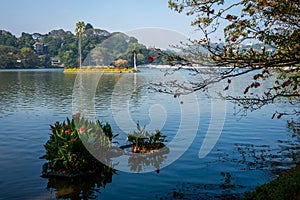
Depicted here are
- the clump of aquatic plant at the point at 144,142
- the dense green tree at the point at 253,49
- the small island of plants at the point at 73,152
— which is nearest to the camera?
the dense green tree at the point at 253,49

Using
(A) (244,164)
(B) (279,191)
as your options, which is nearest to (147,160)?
(A) (244,164)

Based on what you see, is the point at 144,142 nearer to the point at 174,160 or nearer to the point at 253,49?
the point at 174,160

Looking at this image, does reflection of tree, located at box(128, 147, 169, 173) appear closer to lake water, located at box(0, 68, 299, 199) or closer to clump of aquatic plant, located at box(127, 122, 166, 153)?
lake water, located at box(0, 68, 299, 199)

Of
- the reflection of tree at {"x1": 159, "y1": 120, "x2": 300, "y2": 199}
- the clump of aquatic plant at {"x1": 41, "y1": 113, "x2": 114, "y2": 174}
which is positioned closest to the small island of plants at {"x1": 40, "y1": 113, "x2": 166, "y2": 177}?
the clump of aquatic plant at {"x1": 41, "y1": 113, "x2": 114, "y2": 174}

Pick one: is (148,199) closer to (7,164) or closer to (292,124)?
(7,164)

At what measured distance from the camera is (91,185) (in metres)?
11.0

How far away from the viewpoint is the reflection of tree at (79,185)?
10.3m

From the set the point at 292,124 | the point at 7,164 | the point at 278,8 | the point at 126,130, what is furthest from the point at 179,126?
the point at 278,8

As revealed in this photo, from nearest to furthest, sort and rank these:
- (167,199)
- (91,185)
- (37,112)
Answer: (167,199)
(91,185)
(37,112)

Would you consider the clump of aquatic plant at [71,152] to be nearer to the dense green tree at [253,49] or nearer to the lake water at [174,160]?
the lake water at [174,160]

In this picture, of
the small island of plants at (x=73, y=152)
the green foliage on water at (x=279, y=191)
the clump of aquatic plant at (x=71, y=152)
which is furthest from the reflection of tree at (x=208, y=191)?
the clump of aquatic plant at (x=71, y=152)

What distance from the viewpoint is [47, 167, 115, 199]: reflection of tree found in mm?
10273

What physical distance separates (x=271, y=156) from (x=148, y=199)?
6.65 m

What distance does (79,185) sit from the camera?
1098cm
